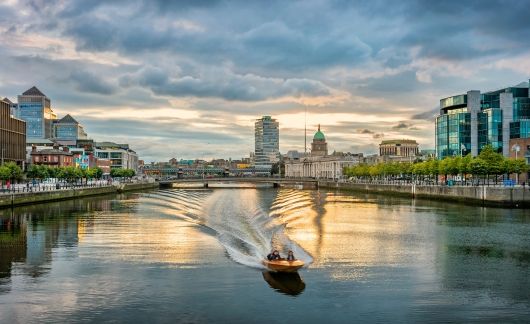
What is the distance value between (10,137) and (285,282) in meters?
145

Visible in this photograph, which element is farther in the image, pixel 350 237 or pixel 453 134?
pixel 453 134

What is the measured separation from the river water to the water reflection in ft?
0.23

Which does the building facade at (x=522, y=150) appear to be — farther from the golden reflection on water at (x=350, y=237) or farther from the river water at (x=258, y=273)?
the river water at (x=258, y=273)

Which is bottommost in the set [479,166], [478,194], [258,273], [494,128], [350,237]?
[258,273]

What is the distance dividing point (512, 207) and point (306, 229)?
39835 mm

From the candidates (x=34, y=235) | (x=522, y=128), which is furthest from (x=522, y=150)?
(x=34, y=235)

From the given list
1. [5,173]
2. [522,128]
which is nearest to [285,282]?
[5,173]

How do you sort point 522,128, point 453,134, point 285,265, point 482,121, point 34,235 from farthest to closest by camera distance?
point 453,134
point 482,121
point 522,128
point 34,235
point 285,265

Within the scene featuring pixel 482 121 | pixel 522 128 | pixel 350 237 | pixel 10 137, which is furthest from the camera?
pixel 10 137

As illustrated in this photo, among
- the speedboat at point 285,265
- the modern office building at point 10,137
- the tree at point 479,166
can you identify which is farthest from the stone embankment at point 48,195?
the tree at point 479,166

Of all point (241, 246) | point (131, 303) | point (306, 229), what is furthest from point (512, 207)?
point (131, 303)

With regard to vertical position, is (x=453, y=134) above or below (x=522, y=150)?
above

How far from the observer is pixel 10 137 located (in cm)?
16312

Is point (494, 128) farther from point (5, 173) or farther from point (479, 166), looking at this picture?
point (5, 173)
